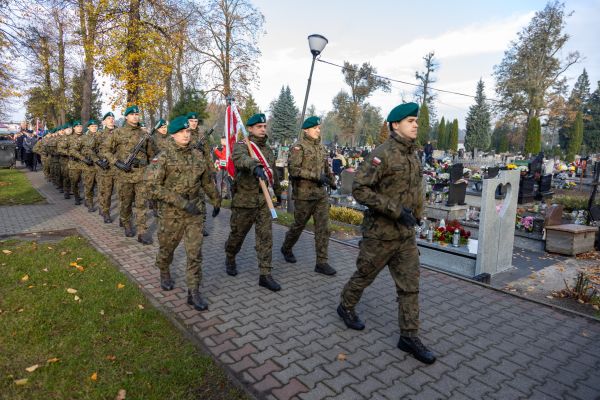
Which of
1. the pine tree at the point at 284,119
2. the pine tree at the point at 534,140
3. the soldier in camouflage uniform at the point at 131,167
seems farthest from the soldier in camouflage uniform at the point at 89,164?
the pine tree at the point at 284,119

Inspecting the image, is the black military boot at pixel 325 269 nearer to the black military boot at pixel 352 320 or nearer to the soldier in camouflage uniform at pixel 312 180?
the soldier in camouflage uniform at pixel 312 180

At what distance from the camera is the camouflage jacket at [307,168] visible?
18.8 feet

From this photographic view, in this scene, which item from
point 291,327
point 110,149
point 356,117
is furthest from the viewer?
point 356,117

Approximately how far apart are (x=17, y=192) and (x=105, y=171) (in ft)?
22.7

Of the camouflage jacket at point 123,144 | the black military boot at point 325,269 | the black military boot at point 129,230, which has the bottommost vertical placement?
the black military boot at point 325,269

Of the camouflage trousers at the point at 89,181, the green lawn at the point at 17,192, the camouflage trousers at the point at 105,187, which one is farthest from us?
the green lawn at the point at 17,192

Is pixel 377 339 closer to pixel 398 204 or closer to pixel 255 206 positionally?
pixel 398 204

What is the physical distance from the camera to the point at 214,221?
970cm

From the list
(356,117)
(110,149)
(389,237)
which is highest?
(356,117)

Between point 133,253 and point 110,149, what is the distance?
8.15 feet

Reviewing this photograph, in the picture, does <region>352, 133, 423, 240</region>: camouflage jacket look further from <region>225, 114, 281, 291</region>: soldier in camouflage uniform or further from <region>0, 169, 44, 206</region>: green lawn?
<region>0, 169, 44, 206</region>: green lawn

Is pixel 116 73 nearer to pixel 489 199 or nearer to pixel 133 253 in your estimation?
pixel 133 253

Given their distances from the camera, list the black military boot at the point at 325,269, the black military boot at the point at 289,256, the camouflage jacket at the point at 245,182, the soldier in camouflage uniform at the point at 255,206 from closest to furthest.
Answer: the camouflage jacket at the point at 245,182
the soldier in camouflage uniform at the point at 255,206
the black military boot at the point at 325,269
the black military boot at the point at 289,256

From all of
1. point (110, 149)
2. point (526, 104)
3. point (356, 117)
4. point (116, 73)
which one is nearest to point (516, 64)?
point (526, 104)
